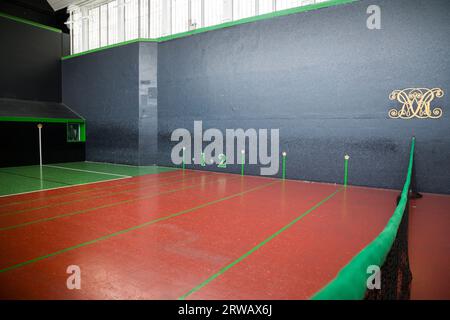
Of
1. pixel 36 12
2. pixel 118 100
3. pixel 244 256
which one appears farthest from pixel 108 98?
pixel 244 256

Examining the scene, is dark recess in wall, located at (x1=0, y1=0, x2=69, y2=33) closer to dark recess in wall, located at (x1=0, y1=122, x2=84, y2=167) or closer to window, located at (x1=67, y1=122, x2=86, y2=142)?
window, located at (x1=67, y1=122, x2=86, y2=142)

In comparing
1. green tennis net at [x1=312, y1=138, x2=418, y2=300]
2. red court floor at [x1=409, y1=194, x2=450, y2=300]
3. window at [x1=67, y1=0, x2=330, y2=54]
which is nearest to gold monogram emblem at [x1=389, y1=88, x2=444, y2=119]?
Result: red court floor at [x1=409, y1=194, x2=450, y2=300]

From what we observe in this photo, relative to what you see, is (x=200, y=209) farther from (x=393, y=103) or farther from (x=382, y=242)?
(x=393, y=103)

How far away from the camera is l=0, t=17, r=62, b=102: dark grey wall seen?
11156mm

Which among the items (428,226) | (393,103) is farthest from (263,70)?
(428,226)

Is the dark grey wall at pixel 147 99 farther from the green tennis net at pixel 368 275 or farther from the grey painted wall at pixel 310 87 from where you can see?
the green tennis net at pixel 368 275

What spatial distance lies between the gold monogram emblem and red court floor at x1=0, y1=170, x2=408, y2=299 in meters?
1.83

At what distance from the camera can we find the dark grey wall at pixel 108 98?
10.8 metres

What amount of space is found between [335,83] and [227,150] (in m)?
3.53

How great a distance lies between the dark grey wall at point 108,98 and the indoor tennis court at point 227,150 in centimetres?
7

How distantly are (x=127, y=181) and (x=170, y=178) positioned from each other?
3.75 feet

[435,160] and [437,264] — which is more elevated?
[435,160]

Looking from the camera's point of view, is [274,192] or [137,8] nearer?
[274,192]

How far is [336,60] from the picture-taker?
7.48m
